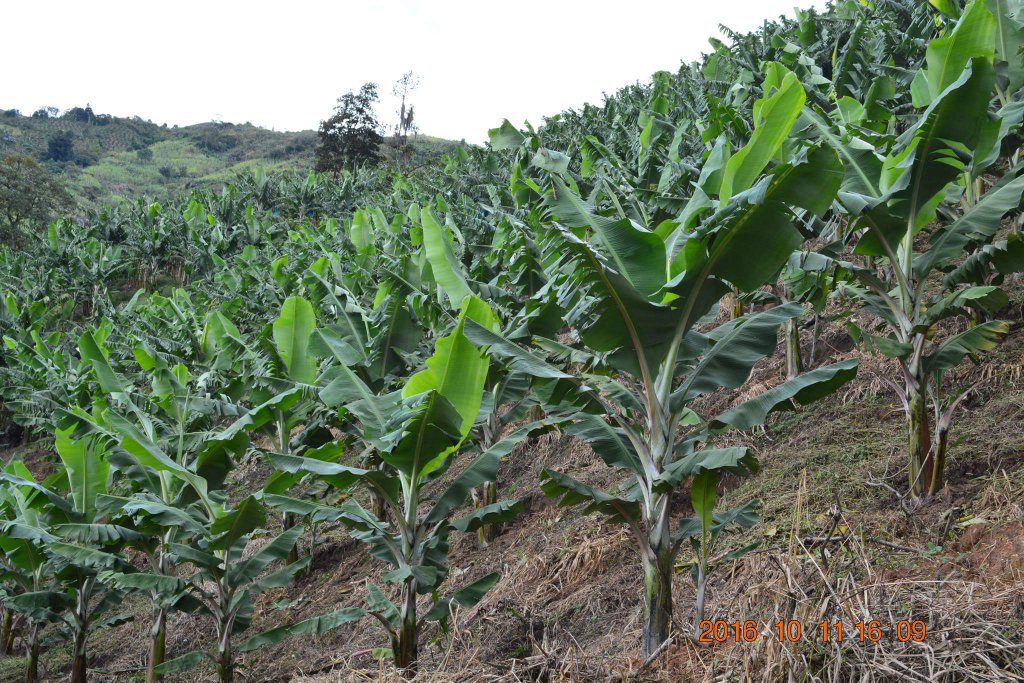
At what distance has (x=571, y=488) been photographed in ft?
15.8

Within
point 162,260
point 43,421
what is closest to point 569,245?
point 43,421

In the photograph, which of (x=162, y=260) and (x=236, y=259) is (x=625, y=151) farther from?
(x=162, y=260)

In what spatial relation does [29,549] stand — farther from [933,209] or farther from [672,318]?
[933,209]

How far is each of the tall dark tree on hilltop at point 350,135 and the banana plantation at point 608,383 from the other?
99.7 ft

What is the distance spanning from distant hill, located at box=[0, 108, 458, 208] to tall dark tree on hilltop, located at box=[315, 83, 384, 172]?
14.9 metres

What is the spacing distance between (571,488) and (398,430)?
57.9 inches

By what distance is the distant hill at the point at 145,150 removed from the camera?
64188 mm

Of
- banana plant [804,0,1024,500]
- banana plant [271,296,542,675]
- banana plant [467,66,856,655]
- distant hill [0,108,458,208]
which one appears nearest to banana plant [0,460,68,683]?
banana plant [271,296,542,675]

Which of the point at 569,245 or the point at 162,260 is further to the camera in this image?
the point at 162,260

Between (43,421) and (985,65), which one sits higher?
(985,65)

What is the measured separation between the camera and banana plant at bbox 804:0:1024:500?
15.5 feet

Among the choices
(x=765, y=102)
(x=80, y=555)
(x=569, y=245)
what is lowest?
(x=80, y=555)

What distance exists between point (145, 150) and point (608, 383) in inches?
3364
